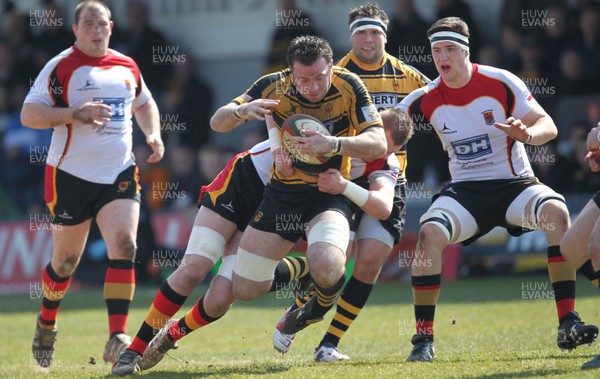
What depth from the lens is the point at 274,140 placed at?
724 centimetres

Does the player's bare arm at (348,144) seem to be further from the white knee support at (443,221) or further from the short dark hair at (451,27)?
the short dark hair at (451,27)

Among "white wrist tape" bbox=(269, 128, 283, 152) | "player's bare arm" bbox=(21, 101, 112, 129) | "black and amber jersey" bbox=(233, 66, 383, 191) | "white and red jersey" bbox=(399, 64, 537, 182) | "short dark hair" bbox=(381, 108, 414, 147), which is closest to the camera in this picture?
"black and amber jersey" bbox=(233, 66, 383, 191)

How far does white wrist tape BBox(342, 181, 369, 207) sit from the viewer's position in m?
7.07

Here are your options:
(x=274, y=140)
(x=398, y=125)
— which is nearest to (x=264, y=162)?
(x=274, y=140)

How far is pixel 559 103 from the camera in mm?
14047

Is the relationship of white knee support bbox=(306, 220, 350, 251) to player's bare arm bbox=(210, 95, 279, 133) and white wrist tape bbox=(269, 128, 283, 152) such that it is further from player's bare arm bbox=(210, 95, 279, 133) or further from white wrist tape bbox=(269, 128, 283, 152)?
player's bare arm bbox=(210, 95, 279, 133)

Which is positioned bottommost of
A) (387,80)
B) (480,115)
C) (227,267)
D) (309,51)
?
(227,267)

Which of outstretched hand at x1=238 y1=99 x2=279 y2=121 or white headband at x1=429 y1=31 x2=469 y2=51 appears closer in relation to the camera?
outstretched hand at x1=238 y1=99 x2=279 y2=121

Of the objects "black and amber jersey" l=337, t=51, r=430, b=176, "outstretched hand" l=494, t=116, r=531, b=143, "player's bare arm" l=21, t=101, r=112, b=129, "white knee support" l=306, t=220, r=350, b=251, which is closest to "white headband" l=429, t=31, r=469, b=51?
"black and amber jersey" l=337, t=51, r=430, b=176

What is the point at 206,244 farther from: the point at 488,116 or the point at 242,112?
the point at 488,116

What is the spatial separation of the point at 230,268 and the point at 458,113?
6.91ft

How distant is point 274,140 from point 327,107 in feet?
1.57

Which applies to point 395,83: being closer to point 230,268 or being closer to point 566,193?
point 230,268

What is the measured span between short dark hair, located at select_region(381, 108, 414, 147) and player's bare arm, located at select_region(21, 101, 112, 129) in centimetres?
225
